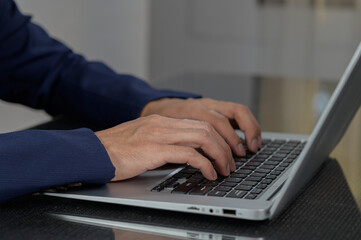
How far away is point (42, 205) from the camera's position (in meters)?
0.75

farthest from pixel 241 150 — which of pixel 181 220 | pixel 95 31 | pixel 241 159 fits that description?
pixel 95 31

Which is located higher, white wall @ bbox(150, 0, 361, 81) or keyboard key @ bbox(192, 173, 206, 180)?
keyboard key @ bbox(192, 173, 206, 180)

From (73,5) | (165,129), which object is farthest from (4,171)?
(73,5)

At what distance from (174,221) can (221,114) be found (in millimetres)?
360

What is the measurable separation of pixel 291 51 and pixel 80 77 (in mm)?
2186

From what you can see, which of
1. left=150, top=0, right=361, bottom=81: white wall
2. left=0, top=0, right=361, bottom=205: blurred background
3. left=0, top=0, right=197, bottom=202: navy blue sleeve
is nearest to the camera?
left=0, top=0, right=197, bottom=202: navy blue sleeve

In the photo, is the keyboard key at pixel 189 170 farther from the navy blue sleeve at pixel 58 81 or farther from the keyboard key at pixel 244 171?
the navy blue sleeve at pixel 58 81

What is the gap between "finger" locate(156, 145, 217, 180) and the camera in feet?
2.58

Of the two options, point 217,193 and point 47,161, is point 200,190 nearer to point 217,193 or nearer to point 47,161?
point 217,193

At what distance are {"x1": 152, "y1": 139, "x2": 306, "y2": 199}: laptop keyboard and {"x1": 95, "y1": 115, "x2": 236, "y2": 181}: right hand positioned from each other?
0.02 metres

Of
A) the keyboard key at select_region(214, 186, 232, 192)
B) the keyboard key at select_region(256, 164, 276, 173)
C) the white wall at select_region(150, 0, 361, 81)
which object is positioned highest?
the keyboard key at select_region(214, 186, 232, 192)

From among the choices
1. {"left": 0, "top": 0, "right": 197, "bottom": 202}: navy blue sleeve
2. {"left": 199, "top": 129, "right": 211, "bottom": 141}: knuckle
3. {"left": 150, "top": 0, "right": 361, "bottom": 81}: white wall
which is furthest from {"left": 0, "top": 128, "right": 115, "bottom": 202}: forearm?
{"left": 150, "top": 0, "right": 361, "bottom": 81}: white wall

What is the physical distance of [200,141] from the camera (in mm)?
816

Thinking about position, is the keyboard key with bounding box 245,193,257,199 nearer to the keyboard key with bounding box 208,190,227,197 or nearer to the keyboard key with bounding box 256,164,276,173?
the keyboard key with bounding box 208,190,227,197
